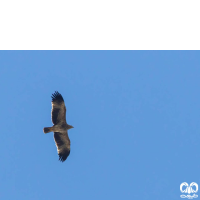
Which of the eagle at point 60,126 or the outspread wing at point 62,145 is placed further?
the outspread wing at point 62,145

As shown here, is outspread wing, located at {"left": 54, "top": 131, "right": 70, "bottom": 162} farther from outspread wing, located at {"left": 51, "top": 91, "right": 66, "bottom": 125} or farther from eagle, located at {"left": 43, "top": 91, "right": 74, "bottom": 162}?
outspread wing, located at {"left": 51, "top": 91, "right": 66, "bottom": 125}

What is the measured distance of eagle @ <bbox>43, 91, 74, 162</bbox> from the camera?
2436 centimetres

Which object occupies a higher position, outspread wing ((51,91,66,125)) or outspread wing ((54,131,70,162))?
outspread wing ((51,91,66,125))

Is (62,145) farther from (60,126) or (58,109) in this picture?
A: (58,109)

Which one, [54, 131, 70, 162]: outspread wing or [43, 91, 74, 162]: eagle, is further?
[54, 131, 70, 162]: outspread wing

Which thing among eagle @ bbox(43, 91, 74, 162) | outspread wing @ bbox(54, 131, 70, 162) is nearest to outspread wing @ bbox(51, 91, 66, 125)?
eagle @ bbox(43, 91, 74, 162)

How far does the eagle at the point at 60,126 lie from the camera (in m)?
24.4

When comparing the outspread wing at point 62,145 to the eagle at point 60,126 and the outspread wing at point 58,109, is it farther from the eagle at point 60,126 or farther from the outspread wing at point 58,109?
the outspread wing at point 58,109

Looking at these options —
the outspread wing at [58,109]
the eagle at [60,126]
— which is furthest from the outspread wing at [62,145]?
the outspread wing at [58,109]

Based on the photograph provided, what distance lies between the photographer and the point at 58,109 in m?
24.3
